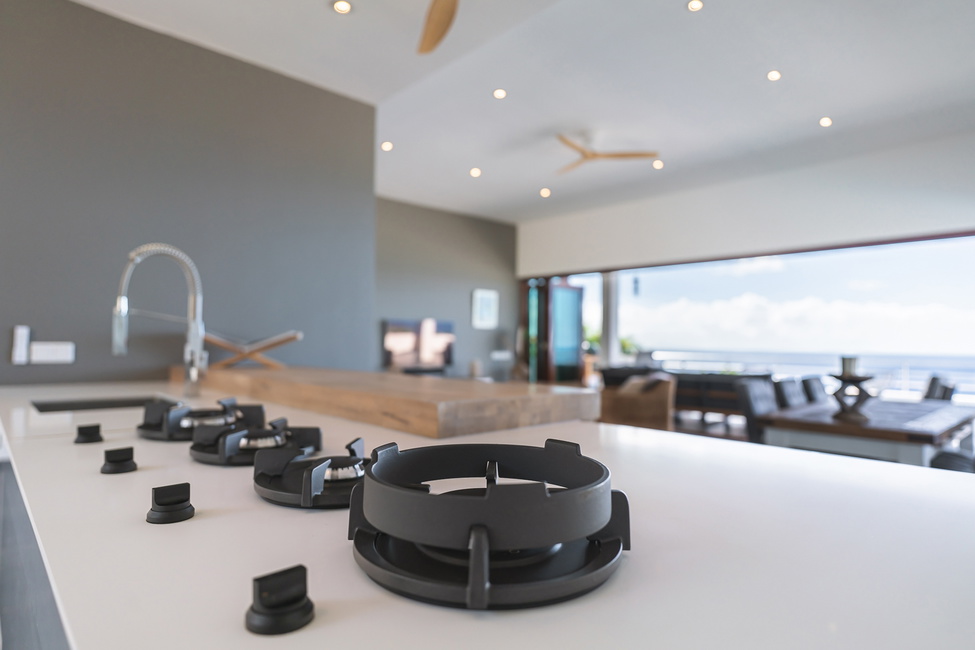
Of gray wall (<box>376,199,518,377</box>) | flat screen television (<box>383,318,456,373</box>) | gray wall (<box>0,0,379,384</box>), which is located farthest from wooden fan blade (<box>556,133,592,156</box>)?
flat screen television (<box>383,318,456,373</box>)

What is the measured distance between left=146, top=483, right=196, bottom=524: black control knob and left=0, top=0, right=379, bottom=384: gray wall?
252 cm

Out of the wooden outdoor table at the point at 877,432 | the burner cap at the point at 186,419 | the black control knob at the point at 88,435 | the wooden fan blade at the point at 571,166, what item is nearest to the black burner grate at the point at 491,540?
the burner cap at the point at 186,419

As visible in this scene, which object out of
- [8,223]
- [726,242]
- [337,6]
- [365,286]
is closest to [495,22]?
[337,6]

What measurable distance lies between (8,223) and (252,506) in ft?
8.53

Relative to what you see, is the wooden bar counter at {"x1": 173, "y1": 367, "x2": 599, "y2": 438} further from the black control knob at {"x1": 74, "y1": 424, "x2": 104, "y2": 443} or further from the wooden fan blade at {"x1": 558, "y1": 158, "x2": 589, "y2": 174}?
the wooden fan blade at {"x1": 558, "y1": 158, "x2": 589, "y2": 174}

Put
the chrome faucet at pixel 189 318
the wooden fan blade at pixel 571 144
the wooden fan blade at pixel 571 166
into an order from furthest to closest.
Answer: the wooden fan blade at pixel 571 166 → the wooden fan blade at pixel 571 144 → the chrome faucet at pixel 189 318

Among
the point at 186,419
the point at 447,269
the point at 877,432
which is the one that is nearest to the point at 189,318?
the point at 186,419

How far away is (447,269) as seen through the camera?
8250 millimetres

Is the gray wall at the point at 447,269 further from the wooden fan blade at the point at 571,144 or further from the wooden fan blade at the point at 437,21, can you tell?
the wooden fan blade at the point at 437,21

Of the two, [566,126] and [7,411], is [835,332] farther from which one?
[7,411]

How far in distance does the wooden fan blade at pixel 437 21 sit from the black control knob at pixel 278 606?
2.27 metres

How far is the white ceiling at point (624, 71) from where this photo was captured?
290 centimetres

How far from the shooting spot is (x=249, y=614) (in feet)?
1.22

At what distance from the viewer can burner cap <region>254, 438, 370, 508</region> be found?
644 millimetres
